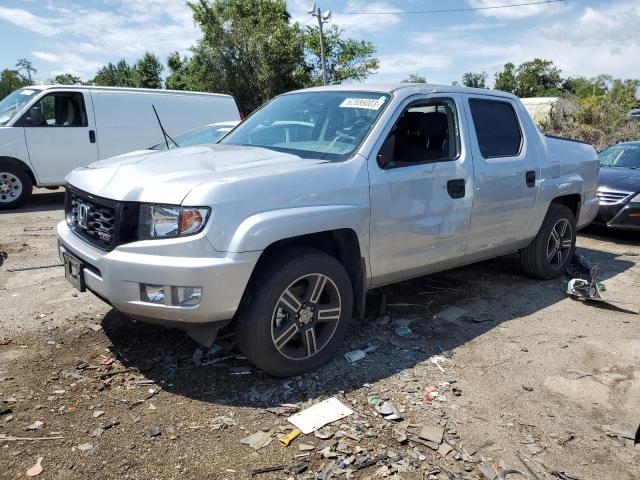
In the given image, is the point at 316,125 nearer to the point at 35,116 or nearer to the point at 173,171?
the point at 173,171

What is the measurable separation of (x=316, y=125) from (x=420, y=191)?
94 cm

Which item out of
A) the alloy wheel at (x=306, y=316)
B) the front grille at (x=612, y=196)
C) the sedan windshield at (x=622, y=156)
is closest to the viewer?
the alloy wheel at (x=306, y=316)

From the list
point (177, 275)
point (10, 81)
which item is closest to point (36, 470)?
point (177, 275)

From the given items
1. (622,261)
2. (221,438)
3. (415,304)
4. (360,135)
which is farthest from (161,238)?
(622,261)

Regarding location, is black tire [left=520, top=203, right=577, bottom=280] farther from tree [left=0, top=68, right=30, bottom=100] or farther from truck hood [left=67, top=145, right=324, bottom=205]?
tree [left=0, top=68, right=30, bottom=100]

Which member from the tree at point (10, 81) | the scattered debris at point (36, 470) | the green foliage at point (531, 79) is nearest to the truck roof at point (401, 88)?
the scattered debris at point (36, 470)

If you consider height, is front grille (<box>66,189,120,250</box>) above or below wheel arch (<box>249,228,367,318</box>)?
above

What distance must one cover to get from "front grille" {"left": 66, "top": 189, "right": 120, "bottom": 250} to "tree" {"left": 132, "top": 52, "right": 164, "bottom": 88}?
4067 cm

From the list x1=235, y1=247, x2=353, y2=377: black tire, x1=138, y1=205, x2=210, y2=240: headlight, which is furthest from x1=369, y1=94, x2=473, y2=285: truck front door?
x1=138, y1=205, x2=210, y2=240: headlight

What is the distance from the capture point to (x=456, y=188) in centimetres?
415

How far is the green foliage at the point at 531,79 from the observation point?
260ft

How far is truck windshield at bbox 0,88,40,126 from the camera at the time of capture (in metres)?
9.38

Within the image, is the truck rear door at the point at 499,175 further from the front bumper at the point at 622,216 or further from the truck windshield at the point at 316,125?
the front bumper at the point at 622,216

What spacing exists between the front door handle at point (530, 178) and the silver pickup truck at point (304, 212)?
0.06ft
